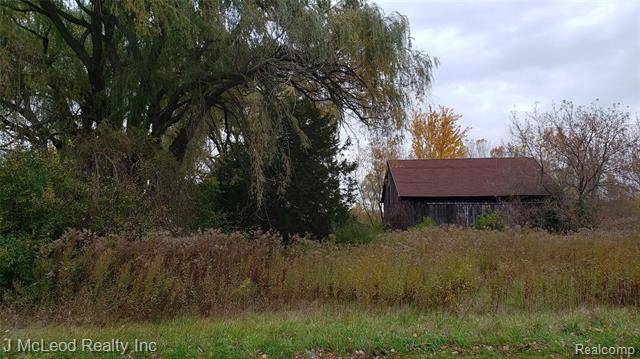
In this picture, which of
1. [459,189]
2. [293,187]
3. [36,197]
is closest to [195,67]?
[293,187]

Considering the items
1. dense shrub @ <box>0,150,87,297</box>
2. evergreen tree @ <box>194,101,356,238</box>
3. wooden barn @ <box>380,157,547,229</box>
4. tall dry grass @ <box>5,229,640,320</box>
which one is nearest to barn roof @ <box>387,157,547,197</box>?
wooden barn @ <box>380,157,547,229</box>

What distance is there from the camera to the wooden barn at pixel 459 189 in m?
25.3

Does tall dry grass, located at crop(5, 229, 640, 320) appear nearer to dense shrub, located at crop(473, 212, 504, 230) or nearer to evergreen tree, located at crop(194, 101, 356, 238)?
evergreen tree, located at crop(194, 101, 356, 238)

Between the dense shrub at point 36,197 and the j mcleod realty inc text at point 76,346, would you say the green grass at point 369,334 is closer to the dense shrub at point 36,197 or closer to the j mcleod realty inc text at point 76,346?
the j mcleod realty inc text at point 76,346

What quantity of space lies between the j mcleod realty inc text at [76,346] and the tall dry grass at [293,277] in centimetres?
117

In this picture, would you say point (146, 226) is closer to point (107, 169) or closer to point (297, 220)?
point (107, 169)

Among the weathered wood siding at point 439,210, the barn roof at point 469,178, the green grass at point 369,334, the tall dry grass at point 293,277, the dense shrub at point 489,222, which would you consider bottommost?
the green grass at point 369,334

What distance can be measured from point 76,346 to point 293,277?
3769 mm

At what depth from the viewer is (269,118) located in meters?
12.6

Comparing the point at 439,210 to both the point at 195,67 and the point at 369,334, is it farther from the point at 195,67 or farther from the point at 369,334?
the point at 369,334

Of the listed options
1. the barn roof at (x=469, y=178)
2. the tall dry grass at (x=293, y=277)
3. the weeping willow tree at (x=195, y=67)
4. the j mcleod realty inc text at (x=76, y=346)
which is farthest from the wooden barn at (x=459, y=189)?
the j mcleod realty inc text at (x=76, y=346)

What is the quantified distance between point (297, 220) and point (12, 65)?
8.10m

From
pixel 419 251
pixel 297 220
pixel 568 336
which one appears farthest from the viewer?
pixel 297 220

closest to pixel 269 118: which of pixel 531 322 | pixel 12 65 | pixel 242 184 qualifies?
pixel 242 184
